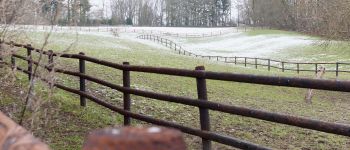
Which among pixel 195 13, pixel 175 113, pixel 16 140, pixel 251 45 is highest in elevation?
pixel 195 13

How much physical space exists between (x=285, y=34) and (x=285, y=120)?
69.2 m

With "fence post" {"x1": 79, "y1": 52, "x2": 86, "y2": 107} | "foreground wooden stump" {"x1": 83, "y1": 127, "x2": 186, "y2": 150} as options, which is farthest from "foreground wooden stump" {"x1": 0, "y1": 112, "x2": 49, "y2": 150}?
"fence post" {"x1": 79, "y1": 52, "x2": 86, "y2": 107}

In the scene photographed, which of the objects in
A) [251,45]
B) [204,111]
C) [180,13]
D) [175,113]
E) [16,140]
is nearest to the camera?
[16,140]

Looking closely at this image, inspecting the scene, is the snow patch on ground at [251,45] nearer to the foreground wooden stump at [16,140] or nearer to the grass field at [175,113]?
the grass field at [175,113]

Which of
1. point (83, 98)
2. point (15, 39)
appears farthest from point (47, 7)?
point (83, 98)

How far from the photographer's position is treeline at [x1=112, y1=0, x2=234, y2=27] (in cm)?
12888

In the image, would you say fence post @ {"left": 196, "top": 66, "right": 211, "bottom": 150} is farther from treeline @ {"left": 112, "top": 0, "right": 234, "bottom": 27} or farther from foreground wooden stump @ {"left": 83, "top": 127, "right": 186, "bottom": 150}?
treeline @ {"left": 112, "top": 0, "right": 234, "bottom": 27}

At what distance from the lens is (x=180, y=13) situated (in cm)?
13238

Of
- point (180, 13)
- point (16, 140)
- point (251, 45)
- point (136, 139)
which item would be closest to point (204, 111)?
point (16, 140)

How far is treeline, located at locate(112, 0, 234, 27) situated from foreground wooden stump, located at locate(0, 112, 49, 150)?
126m

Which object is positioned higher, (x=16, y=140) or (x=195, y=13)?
(x=195, y=13)

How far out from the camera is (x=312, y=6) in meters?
21.9

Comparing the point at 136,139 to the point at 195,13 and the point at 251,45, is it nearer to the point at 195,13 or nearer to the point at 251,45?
the point at 251,45

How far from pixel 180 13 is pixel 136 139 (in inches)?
5226
